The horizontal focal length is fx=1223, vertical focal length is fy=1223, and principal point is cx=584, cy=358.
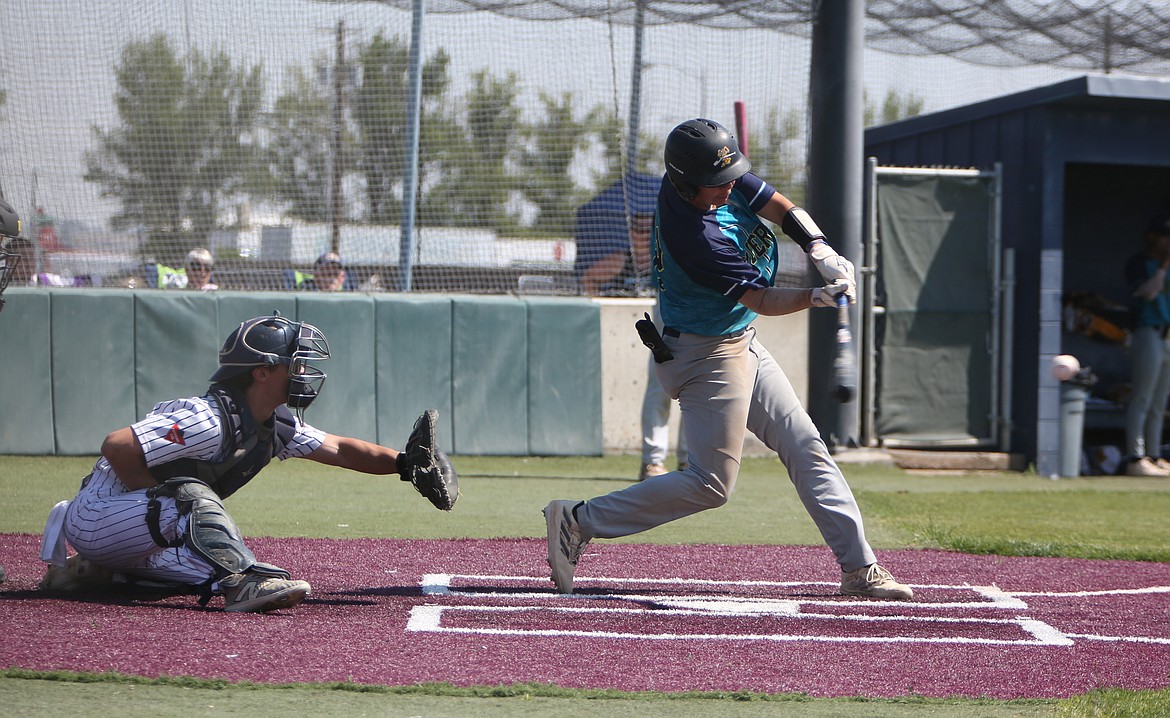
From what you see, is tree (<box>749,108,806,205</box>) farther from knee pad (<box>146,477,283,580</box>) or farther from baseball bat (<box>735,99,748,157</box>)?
knee pad (<box>146,477,283,580</box>)

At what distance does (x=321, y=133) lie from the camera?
33.1 feet

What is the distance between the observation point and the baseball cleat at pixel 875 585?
468cm

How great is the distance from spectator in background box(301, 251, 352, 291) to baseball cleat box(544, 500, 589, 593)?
19.3 ft

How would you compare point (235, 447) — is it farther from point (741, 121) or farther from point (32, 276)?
point (741, 121)

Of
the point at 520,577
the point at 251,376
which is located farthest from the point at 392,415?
the point at 251,376

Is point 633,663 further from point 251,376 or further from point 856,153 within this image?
point 856,153

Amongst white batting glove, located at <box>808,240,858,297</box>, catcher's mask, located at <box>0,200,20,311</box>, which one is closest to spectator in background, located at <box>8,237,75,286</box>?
catcher's mask, located at <box>0,200,20,311</box>

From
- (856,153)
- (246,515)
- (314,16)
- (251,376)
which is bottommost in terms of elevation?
(246,515)

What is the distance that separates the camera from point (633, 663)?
3.56m

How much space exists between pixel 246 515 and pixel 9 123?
4.90 metres

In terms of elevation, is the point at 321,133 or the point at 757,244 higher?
the point at 321,133

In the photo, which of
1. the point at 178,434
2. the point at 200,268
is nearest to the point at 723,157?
the point at 178,434

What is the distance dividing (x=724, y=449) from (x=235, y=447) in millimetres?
1761

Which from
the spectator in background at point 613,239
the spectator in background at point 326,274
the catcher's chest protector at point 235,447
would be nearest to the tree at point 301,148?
the spectator in background at point 326,274
